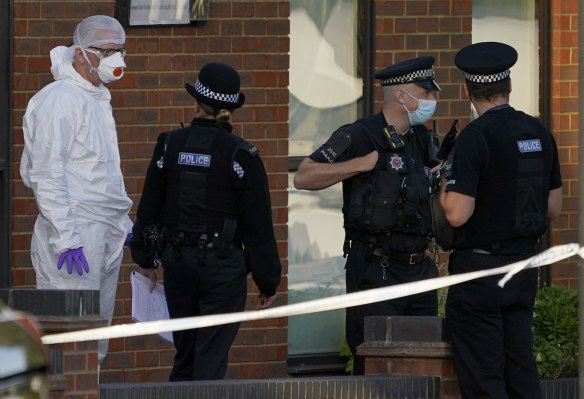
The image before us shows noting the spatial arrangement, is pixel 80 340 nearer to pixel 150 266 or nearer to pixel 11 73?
pixel 150 266

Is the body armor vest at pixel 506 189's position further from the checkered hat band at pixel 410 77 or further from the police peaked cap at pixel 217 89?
the police peaked cap at pixel 217 89

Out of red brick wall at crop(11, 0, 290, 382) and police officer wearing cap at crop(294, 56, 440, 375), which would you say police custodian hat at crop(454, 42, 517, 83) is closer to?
police officer wearing cap at crop(294, 56, 440, 375)

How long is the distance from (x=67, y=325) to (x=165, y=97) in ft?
9.77

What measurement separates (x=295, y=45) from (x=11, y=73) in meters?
1.85

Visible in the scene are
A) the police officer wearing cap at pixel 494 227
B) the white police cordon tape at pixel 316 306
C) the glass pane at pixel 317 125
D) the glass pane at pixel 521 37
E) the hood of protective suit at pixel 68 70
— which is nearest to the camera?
the white police cordon tape at pixel 316 306

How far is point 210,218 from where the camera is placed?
7.18 metres

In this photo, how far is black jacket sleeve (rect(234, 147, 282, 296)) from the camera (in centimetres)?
717

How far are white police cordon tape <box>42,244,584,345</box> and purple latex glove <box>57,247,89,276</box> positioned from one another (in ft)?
2.76

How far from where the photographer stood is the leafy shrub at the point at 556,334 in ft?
26.6

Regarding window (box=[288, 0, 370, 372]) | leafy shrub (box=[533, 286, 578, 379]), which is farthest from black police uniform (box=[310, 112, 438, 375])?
window (box=[288, 0, 370, 372])

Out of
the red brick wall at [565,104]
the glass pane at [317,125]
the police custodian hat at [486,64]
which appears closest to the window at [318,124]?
the glass pane at [317,125]

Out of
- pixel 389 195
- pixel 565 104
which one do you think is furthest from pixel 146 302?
pixel 565 104

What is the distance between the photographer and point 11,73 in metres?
8.76

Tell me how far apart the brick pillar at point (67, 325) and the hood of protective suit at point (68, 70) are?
1803mm
